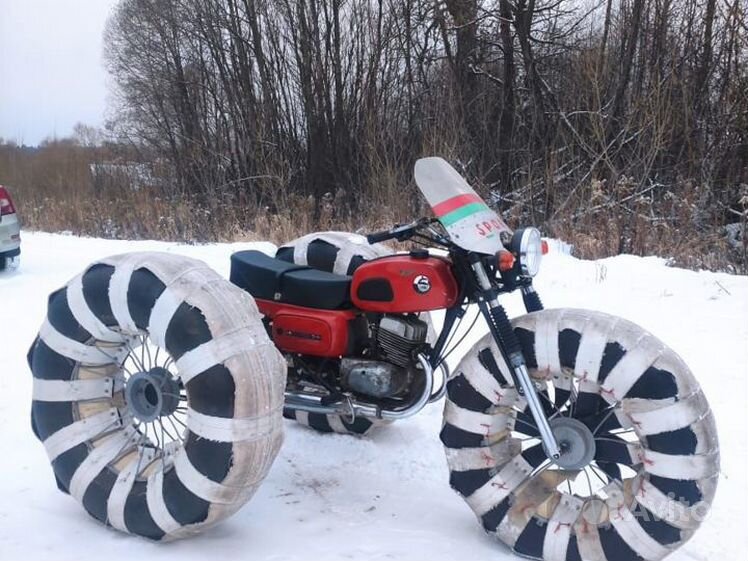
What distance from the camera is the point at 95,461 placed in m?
2.46

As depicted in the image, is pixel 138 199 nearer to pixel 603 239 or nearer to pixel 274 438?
pixel 603 239

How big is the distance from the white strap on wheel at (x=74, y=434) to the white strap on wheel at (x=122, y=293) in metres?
0.40

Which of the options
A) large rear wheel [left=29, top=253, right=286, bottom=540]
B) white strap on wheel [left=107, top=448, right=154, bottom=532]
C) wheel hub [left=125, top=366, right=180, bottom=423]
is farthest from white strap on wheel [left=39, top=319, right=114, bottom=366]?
white strap on wheel [left=107, top=448, right=154, bottom=532]

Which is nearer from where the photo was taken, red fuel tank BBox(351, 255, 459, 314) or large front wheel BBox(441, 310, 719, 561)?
large front wheel BBox(441, 310, 719, 561)

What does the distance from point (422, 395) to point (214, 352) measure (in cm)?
90

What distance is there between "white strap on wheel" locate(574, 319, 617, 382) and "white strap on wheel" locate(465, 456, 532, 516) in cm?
44

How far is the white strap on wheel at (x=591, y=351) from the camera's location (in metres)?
2.25

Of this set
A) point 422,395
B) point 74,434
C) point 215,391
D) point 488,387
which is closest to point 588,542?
point 488,387

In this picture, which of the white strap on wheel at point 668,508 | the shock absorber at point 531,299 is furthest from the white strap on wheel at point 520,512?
the shock absorber at point 531,299

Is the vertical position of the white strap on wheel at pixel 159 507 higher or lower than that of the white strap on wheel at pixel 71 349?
lower

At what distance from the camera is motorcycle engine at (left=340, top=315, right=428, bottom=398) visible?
2.78 metres

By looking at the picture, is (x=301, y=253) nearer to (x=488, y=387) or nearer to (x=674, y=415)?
(x=488, y=387)

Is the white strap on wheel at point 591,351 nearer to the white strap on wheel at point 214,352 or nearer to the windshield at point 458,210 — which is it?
the windshield at point 458,210

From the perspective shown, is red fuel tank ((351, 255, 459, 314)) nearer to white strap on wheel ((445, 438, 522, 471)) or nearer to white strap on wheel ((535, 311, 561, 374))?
white strap on wheel ((535, 311, 561, 374))
